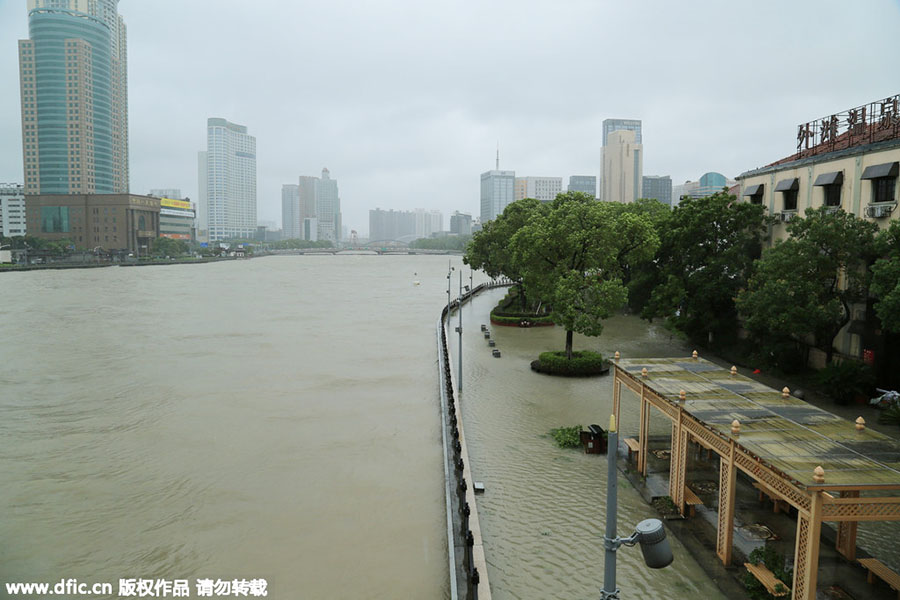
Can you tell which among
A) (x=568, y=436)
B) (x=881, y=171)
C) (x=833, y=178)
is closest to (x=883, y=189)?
(x=881, y=171)

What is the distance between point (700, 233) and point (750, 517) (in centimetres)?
2119

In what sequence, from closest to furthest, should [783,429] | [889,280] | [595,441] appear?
[783,429]
[595,441]
[889,280]

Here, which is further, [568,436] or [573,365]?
[573,365]

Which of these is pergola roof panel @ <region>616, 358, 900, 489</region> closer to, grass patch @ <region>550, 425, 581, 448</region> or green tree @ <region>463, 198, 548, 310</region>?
grass patch @ <region>550, 425, 581, 448</region>

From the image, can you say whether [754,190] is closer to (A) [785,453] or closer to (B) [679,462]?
(B) [679,462]

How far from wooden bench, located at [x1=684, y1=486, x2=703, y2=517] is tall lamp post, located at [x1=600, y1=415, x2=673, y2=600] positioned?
28.4ft

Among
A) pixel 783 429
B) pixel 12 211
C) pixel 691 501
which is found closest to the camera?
pixel 783 429

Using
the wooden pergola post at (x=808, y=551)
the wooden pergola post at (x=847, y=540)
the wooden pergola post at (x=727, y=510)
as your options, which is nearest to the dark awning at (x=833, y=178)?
the wooden pergola post at (x=847, y=540)

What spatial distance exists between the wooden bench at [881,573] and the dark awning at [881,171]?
1782 centimetres

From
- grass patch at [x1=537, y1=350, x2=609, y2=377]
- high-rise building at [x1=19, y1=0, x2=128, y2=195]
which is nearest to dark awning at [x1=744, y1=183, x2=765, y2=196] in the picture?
grass patch at [x1=537, y1=350, x2=609, y2=377]

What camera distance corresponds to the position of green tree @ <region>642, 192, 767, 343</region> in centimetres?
3153

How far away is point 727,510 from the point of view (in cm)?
1250

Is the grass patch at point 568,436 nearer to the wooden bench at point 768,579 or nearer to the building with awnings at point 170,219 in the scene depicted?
the wooden bench at point 768,579

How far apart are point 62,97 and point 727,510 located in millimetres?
211292
